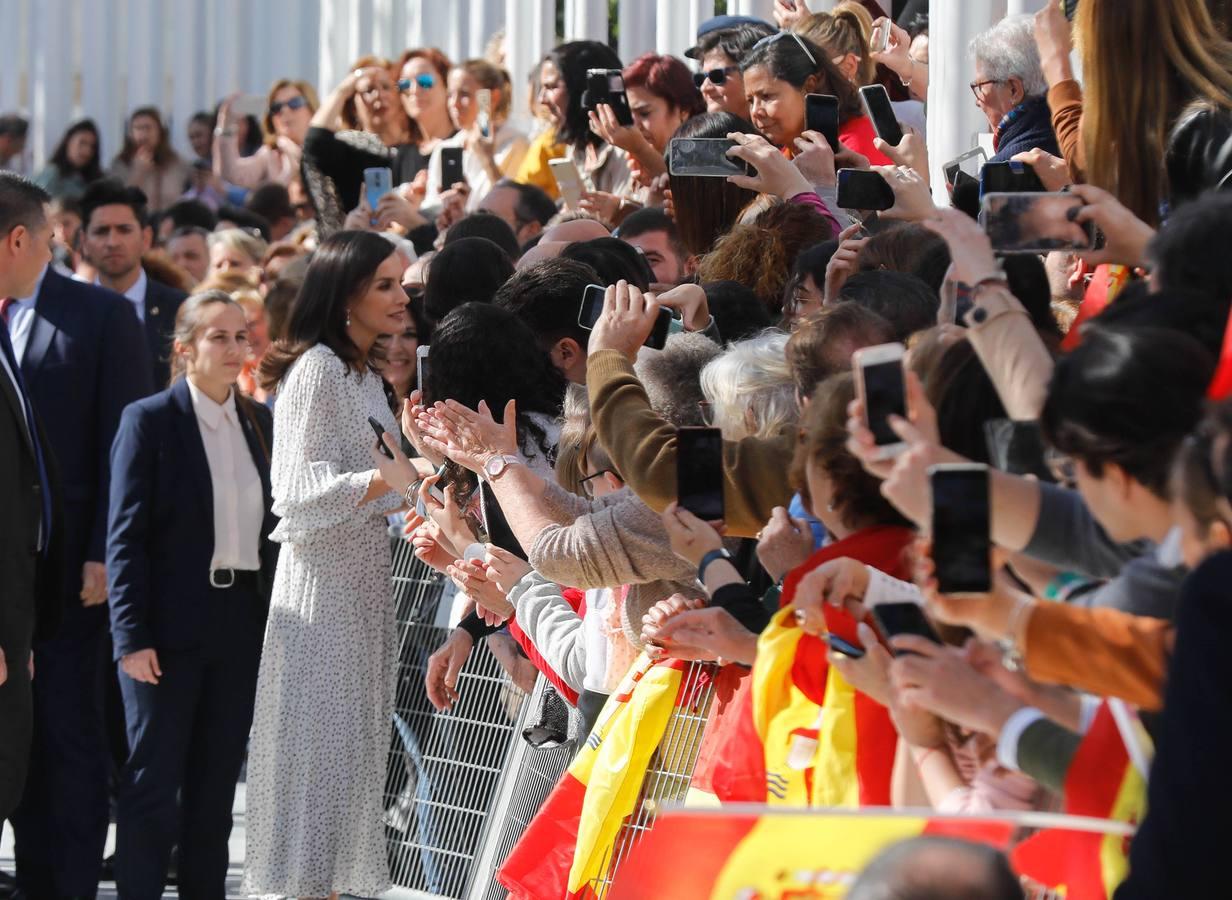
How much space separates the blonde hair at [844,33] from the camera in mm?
6816

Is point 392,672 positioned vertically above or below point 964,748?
below

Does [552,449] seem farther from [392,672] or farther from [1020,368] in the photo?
[1020,368]

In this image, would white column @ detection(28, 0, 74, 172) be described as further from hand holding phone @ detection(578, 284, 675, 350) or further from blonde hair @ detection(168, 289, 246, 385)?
hand holding phone @ detection(578, 284, 675, 350)

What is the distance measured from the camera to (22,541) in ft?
19.8

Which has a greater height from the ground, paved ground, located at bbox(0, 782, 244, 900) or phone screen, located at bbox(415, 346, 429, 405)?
phone screen, located at bbox(415, 346, 429, 405)

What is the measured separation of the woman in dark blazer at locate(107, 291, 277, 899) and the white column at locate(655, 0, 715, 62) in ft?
14.2

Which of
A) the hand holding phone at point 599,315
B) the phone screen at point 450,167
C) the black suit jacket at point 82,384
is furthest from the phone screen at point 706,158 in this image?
the phone screen at point 450,167

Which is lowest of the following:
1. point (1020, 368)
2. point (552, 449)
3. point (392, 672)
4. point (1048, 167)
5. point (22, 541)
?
point (392, 672)

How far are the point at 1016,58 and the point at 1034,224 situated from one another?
228cm

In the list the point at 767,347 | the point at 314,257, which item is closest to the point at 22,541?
the point at 314,257

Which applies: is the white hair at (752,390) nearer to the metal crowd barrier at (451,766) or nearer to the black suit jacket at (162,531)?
the metal crowd barrier at (451,766)

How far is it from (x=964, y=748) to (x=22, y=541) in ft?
13.1

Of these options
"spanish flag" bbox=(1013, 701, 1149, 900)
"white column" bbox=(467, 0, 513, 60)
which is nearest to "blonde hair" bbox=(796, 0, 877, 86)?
"spanish flag" bbox=(1013, 701, 1149, 900)

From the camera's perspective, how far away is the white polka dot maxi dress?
20.6ft
